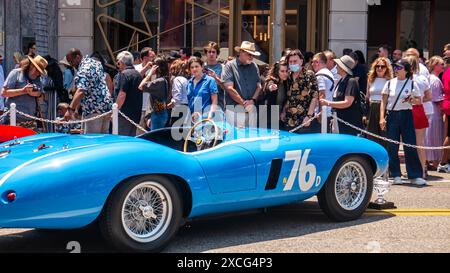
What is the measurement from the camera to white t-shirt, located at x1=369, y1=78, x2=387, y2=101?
10617 millimetres

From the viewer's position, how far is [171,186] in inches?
235

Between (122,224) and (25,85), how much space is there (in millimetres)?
5431

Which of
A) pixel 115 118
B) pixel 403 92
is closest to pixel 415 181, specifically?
pixel 403 92

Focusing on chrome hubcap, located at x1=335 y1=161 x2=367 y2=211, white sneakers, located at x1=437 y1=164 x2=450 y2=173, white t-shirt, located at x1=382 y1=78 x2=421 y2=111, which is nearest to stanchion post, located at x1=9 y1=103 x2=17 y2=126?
chrome hubcap, located at x1=335 y1=161 x2=367 y2=211

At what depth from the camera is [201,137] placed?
22.5ft

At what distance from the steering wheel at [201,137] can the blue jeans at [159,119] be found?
347cm

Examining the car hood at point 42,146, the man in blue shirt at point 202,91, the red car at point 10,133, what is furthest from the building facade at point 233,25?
the car hood at point 42,146

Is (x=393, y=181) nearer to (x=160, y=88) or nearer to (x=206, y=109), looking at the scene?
(x=206, y=109)

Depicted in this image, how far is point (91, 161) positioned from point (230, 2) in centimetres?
1317

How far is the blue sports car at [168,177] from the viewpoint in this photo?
A: 17.8 feet

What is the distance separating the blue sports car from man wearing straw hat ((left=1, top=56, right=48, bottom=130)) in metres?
3.91

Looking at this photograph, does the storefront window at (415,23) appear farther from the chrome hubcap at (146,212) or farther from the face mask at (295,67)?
the chrome hubcap at (146,212)
